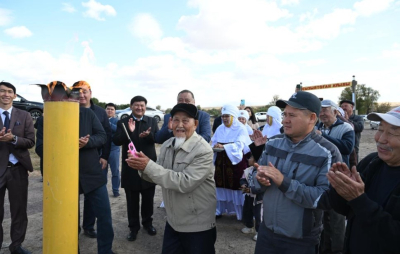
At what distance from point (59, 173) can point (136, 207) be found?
2590mm

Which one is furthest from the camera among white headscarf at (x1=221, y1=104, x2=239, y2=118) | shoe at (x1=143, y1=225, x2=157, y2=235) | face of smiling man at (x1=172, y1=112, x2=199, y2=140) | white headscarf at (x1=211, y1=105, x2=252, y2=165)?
white headscarf at (x1=221, y1=104, x2=239, y2=118)

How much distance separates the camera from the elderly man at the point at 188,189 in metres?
2.35

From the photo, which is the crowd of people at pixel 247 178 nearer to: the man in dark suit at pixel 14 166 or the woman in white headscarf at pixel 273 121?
the man in dark suit at pixel 14 166

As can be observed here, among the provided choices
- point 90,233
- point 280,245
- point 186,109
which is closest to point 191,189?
→ point 186,109

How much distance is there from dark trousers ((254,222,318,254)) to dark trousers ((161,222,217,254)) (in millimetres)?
495

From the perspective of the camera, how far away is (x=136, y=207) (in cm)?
410

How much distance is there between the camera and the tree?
156 feet

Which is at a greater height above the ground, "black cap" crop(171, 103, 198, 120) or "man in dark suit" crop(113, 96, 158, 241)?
"black cap" crop(171, 103, 198, 120)

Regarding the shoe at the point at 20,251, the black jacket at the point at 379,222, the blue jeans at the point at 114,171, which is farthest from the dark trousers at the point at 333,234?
the blue jeans at the point at 114,171

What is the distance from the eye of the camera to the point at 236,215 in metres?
4.98

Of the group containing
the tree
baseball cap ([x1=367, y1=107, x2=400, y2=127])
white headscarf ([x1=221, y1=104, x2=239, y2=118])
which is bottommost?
baseball cap ([x1=367, y1=107, x2=400, y2=127])

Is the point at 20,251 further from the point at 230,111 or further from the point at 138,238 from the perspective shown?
the point at 230,111

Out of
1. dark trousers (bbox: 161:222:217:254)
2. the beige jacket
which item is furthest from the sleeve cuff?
dark trousers (bbox: 161:222:217:254)

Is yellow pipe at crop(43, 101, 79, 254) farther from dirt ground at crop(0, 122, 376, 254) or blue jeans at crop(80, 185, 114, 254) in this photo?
dirt ground at crop(0, 122, 376, 254)
